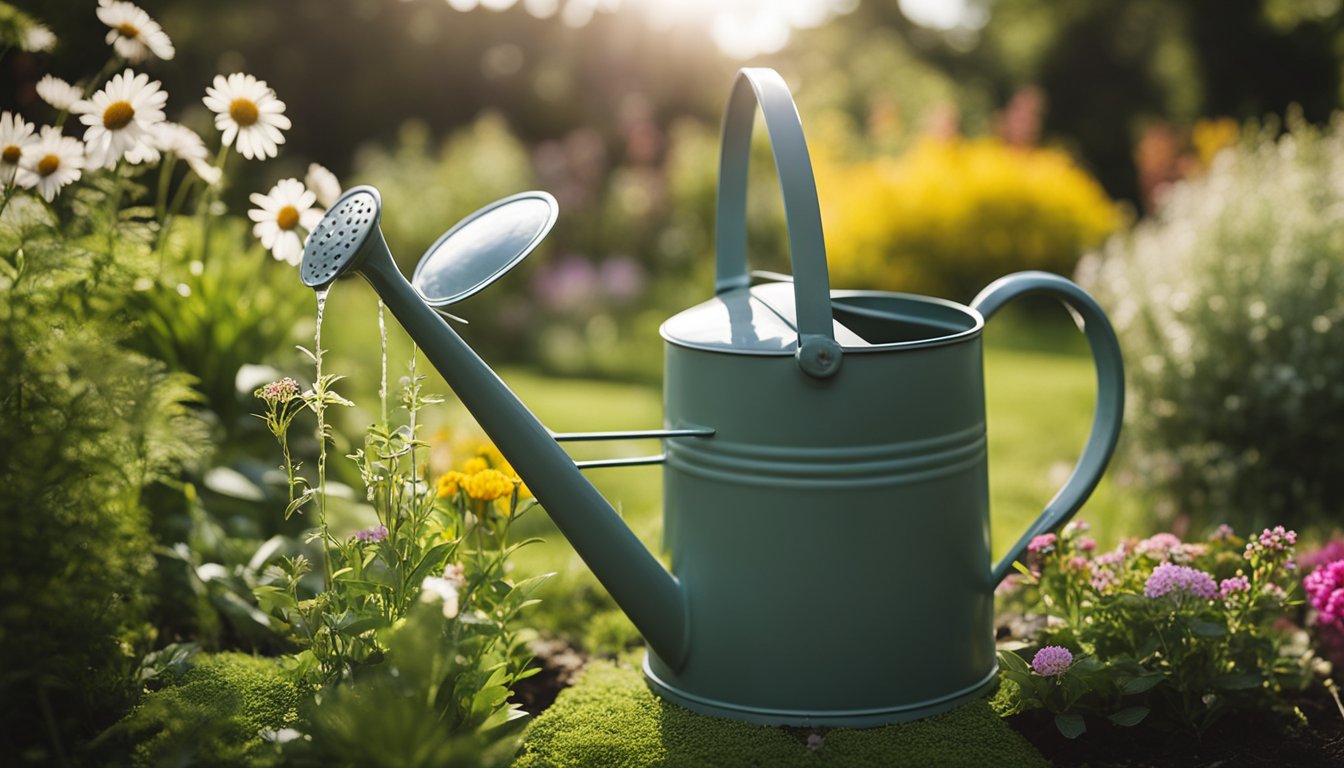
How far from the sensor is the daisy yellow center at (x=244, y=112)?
2.26m

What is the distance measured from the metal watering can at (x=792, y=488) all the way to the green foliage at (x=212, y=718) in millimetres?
590

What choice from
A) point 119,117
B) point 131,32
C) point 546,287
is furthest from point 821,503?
point 546,287

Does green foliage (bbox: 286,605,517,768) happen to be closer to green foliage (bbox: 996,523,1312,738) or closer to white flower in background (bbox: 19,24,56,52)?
green foliage (bbox: 996,523,1312,738)

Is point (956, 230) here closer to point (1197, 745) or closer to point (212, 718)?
point (1197, 745)

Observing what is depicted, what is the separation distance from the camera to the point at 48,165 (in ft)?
6.95

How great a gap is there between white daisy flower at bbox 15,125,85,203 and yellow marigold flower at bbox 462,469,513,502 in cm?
95

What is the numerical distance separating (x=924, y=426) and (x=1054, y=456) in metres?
2.51

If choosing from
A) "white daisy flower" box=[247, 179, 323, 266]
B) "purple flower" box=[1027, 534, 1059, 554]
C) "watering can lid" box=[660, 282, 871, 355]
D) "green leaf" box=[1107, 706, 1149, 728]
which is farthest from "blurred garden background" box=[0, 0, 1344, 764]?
"green leaf" box=[1107, 706, 1149, 728]

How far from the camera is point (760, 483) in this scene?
1.94 metres

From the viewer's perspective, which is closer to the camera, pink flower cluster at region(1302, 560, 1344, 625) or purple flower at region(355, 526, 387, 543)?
purple flower at region(355, 526, 387, 543)

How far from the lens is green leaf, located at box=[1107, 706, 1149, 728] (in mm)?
1976

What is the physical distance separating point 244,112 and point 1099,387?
69.3 inches

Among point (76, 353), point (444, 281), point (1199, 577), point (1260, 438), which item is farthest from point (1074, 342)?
point (76, 353)

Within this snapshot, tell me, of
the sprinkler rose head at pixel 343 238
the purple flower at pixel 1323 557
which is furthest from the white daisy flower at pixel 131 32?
the purple flower at pixel 1323 557
